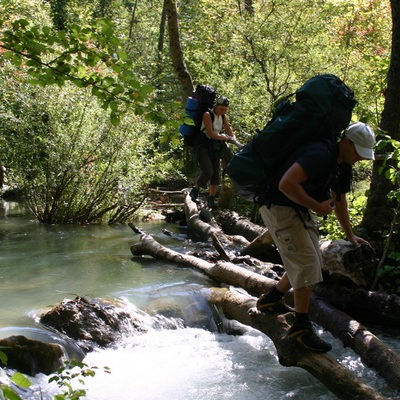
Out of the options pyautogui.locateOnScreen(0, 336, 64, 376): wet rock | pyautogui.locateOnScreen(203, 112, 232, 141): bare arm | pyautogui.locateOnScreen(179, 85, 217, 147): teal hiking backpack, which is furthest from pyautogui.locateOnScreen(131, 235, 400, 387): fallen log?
pyautogui.locateOnScreen(179, 85, 217, 147): teal hiking backpack

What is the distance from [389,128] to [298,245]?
13.9ft

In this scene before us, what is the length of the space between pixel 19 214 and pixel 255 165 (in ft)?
41.0

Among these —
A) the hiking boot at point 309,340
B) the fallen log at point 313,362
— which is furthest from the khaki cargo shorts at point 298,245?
the fallen log at point 313,362

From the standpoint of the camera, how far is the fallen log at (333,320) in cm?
460

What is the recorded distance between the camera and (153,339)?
6.36 metres

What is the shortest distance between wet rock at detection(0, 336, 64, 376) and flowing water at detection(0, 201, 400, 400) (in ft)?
0.35

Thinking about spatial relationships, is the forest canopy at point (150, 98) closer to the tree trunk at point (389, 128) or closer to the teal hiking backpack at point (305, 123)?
the tree trunk at point (389, 128)

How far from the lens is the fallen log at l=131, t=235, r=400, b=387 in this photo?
4598 mm

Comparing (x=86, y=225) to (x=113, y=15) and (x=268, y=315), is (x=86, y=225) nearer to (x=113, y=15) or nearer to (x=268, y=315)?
(x=268, y=315)

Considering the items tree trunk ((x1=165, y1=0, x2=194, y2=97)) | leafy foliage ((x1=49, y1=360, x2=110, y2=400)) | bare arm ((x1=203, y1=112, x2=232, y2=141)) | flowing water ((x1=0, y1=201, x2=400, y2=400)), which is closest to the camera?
leafy foliage ((x1=49, y1=360, x2=110, y2=400))

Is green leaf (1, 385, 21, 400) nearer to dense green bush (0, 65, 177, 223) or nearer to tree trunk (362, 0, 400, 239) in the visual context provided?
tree trunk (362, 0, 400, 239)

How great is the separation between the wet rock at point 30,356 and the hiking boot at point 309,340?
7.62 ft

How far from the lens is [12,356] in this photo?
502 cm

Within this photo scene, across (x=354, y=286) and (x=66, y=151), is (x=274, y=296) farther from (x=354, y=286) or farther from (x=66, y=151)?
(x=66, y=151)
